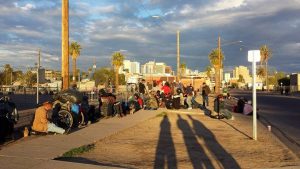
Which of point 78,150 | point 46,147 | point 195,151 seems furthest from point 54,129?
point 195,151

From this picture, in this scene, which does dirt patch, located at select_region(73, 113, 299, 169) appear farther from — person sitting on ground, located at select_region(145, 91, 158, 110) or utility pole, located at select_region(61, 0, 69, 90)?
person sitting on ground, located at select_region(145, 91, 158, 110)

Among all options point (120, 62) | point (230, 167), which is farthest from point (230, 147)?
point (120, 62)

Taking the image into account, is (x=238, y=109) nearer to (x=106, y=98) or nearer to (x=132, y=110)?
(x=132, y=110)

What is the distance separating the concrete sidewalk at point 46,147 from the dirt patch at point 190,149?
51cm

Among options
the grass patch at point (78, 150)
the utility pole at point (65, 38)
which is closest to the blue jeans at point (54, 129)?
the grass patch at point (78, 150)

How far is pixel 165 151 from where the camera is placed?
1187 cm

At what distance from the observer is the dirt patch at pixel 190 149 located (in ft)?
33.2

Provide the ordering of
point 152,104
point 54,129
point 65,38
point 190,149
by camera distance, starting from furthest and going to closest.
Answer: point 152,104 < point 65,38 < point 54,129 < point 190,149

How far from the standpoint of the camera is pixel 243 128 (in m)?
18.0

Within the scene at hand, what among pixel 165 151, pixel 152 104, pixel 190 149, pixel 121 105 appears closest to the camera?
pixel 165 151

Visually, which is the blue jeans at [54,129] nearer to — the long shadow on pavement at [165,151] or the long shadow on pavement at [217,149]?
the long shadow on pavement at [165,151]

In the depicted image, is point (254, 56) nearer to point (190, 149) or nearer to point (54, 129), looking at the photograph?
point (190, 149)

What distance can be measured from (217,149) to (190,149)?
0.75 metres

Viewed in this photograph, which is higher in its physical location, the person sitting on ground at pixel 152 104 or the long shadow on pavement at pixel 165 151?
the person sitting on ground at pixel 152 104
